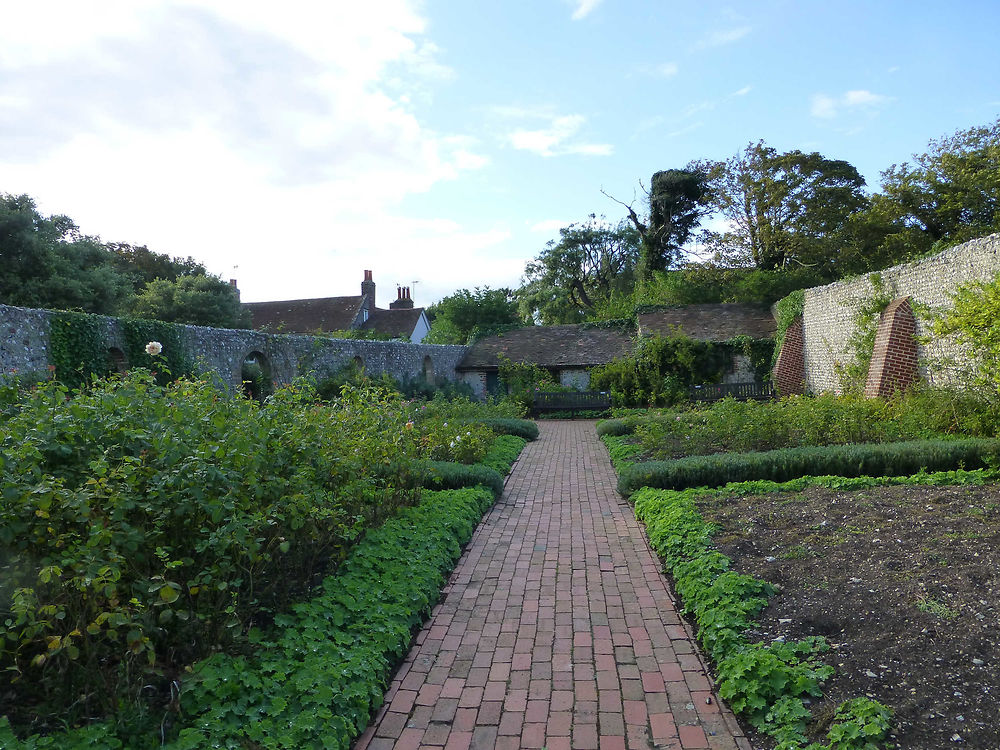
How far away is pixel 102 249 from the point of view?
73.5 ft

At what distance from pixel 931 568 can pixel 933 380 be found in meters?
9.07

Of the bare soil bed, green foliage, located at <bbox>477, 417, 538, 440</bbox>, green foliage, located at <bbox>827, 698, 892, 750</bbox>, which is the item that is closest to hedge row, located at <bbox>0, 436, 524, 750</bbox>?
the bare soil bed

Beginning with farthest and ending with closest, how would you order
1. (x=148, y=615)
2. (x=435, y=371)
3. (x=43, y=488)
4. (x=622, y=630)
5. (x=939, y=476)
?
(x=435, y=371)
(x=939, y=476)
(x=622, y=630)
(x=148, y=615)
(x=43, y=488)

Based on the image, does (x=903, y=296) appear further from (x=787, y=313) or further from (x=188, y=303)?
(x=188, y=303)

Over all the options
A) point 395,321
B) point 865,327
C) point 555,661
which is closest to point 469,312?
point 395,321

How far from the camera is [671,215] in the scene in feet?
108

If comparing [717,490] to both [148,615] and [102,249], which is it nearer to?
[148,615]

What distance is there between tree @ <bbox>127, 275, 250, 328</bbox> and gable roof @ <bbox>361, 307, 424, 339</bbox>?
1170 cm

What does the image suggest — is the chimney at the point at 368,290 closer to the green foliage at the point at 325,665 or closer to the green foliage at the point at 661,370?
the green foliage at the point at 661,370

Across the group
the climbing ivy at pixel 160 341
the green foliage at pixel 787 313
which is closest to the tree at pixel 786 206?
the green foliage at pixel 787 313

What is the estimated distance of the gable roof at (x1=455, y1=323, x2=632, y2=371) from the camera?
23.9m

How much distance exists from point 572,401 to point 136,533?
1845 centimetres

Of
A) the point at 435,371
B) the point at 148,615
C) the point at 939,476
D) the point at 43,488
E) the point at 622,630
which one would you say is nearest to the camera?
the point at 43,488

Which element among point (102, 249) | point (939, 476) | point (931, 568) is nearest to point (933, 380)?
point (939, 476)
